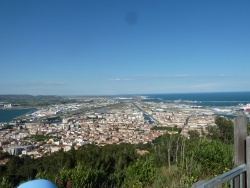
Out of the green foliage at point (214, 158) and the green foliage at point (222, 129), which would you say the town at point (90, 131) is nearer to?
the green foliage at point (222, 129)

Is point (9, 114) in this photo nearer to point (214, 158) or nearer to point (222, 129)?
point (222, 129)

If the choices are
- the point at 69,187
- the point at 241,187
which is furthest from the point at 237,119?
the point at 69,187

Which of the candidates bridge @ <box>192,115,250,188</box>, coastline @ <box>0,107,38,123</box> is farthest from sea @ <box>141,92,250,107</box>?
coastline @ <box>0,107,38,123</box>

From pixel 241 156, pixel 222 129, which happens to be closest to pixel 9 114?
pixel 222 129

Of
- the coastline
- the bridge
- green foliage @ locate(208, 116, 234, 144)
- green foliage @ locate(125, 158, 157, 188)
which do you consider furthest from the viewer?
the coastline

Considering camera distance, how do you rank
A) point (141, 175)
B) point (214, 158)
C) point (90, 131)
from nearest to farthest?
1. point (141, 175)
2. point (214, 158)
3. point (90, 131)

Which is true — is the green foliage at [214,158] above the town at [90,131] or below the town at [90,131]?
above

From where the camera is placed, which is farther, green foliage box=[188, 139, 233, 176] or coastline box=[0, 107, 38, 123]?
coastline box=[0, 107, 38, 123]

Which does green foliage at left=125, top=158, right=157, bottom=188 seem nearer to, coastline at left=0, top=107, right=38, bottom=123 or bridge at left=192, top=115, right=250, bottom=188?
bridge at left=192, top=115, right=250, bottom=188

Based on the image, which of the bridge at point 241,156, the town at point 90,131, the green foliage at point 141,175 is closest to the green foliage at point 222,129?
the town at point 90,131

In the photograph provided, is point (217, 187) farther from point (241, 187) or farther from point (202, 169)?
point (202, 169)

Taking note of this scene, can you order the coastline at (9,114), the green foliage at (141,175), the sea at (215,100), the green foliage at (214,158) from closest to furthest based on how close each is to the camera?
the green foliage at (141,175) < the green foliage at (214,158) < the sea at (215,100) < the coastline at (9,114)
